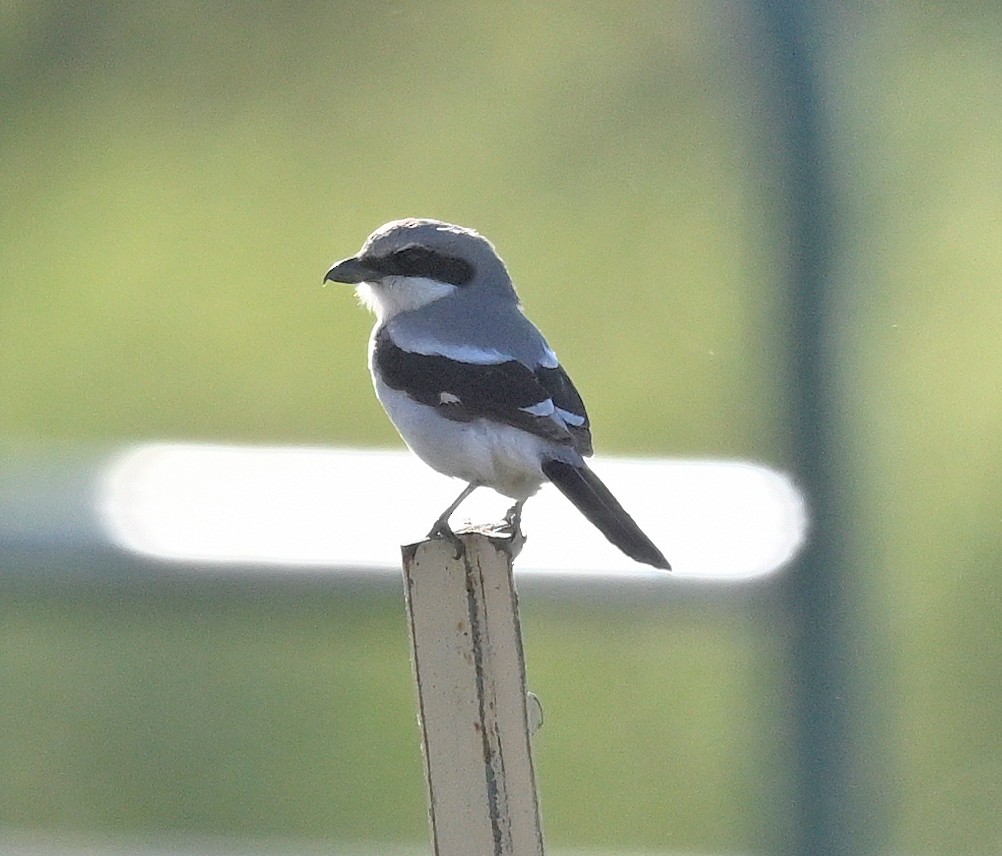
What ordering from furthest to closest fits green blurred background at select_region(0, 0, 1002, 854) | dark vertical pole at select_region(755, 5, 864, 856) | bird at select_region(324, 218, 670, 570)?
1. green blurred background at select_region(0, 0, 1002, 854)
2. dark vertical pole at select_region(755, 5, 864, 856)
3. bird at select_region(324, 218, 670, 570)

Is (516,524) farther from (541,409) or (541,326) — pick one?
(541,326)

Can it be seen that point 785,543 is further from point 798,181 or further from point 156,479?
point 156,479

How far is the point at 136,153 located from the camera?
4289 mm

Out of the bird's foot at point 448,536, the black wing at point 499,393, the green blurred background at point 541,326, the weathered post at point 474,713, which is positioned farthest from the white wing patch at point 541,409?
the weathered post at point 474,713

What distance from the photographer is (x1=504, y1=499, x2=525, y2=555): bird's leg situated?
137 cm

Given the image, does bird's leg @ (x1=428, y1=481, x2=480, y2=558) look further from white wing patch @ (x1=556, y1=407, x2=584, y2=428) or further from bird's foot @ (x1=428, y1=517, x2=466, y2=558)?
white wing patch @ (x1=556, y1=407, x2=584, y2=428)

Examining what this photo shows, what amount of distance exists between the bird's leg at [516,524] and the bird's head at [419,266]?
0.31 m

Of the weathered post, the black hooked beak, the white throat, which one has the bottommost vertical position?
the weathered post

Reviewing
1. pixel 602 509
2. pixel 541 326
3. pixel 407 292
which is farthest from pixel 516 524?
pixel 541 326

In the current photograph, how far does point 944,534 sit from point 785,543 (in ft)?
3.40

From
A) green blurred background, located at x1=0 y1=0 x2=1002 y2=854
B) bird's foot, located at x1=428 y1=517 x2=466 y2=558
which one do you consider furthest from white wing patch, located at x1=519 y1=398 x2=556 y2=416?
green blurred background, located at x1=0 y1=0 x2=1002 y2=854

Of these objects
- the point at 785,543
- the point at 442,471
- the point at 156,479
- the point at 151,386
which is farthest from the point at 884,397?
the point at 151,386

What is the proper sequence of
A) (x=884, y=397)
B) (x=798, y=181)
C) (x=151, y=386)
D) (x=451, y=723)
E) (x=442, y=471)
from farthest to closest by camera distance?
(x=151, y=386) < (x=884, y=397) < (x=798, y=181) < (x=442, y=471) < (x=451, y=723)

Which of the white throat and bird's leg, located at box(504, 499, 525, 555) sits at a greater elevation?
the white throat
